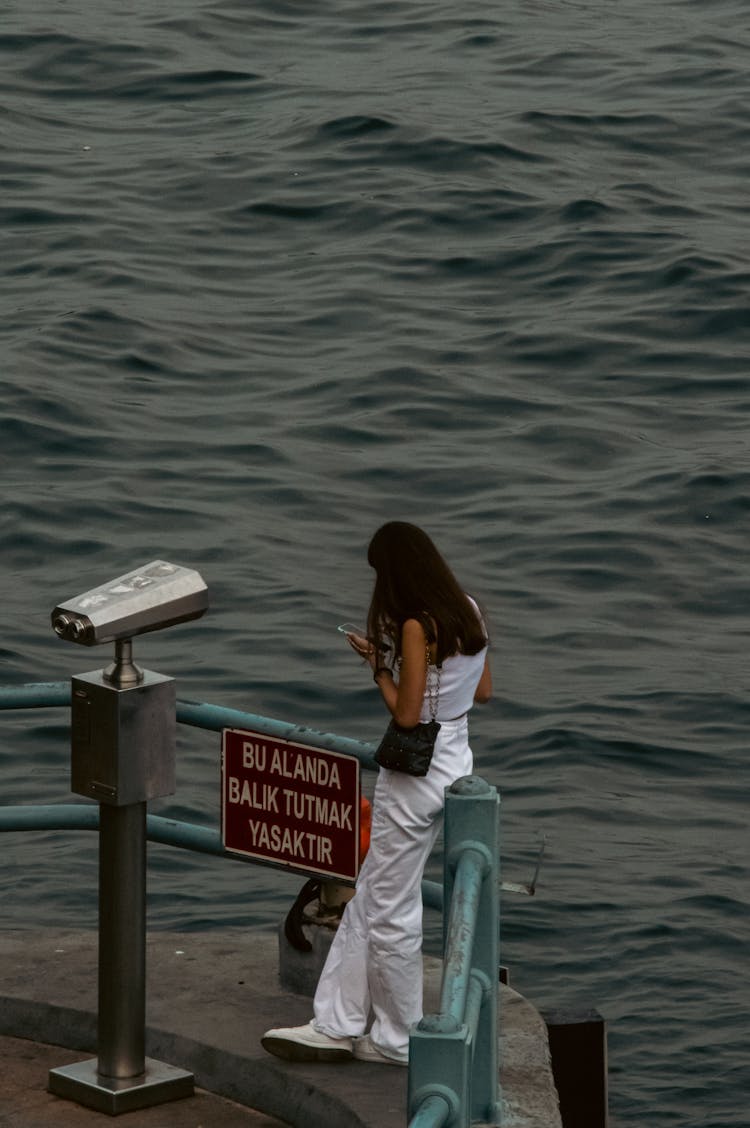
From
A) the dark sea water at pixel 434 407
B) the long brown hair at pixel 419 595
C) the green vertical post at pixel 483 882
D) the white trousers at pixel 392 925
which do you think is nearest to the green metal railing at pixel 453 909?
the green vertical post at pixel 483 882

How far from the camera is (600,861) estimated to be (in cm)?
1123

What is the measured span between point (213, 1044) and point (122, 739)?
0.88m

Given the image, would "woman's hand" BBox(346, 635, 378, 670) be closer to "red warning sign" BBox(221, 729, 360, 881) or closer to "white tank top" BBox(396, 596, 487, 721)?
"white tank top" BBox(396, 596, 487, 721)

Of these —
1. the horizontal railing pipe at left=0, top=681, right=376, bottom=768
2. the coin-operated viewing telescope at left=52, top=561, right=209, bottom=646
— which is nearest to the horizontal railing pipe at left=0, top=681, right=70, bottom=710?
the horizontal railing pipe at left=0, top=681, right=376, bottom=768

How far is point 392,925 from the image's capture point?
561 centimetres

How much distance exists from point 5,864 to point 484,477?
5962 millimetres

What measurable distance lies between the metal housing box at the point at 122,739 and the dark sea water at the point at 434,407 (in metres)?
4.17

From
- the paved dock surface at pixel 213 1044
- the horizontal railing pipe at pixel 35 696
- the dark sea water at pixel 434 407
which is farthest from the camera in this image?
the dark sea water at pixel 434 407

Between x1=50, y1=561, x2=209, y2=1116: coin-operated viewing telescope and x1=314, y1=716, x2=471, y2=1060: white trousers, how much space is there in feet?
1.66

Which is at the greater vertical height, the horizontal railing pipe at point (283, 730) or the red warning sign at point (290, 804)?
the horizontal railing pipe at point (283, 730)

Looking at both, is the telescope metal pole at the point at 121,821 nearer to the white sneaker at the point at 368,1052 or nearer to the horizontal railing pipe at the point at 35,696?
the horizontal railing pipe at the point at 35,696

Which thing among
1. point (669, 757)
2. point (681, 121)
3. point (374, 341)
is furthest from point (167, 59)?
point (669, 757)

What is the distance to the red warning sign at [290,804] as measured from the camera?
5.46 m

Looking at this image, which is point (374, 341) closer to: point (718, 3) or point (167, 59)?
point (167, 59)
